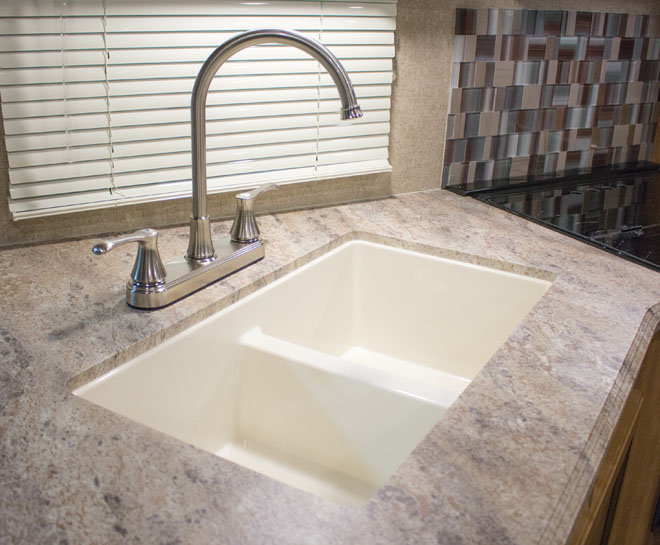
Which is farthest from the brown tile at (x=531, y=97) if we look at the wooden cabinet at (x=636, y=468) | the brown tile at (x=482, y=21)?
the wooden cabinet at (x=636, y=468)

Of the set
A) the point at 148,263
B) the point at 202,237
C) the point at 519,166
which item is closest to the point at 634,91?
Answer: the point at 519,166

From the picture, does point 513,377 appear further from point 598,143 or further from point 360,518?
point 598,143

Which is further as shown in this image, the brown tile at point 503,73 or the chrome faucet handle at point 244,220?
the brown tile at point 503,73

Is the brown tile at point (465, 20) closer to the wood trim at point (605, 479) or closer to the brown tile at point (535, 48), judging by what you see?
the brown tile at point (535, 48)

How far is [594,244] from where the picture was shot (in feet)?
4.59

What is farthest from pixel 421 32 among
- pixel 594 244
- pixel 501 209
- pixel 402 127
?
pixel 594 244

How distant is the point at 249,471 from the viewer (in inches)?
27.4

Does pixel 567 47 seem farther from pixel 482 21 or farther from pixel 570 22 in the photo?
pixel 482 21

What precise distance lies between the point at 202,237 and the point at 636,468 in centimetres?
92

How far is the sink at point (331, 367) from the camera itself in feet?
3.14

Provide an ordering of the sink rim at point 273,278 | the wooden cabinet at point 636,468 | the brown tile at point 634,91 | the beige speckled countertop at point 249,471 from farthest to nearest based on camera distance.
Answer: the brown tile at point 634,91, the wooden cabinet at point 636,468, the sink rim at point 273,278, the beige speckled countertop at point 249,471

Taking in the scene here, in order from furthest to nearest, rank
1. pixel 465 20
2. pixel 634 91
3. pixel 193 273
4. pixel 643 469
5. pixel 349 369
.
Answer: pixel 634 91
pixel 465 20
pixel 643 469
pixel 193 273
pixel 349 369

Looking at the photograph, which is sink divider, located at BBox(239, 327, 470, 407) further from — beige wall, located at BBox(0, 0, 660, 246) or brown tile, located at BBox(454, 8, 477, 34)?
brown tile, located at BBox(454, 8, 477, 34)

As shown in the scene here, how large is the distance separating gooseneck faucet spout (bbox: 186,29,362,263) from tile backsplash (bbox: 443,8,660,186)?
29.1 inches
